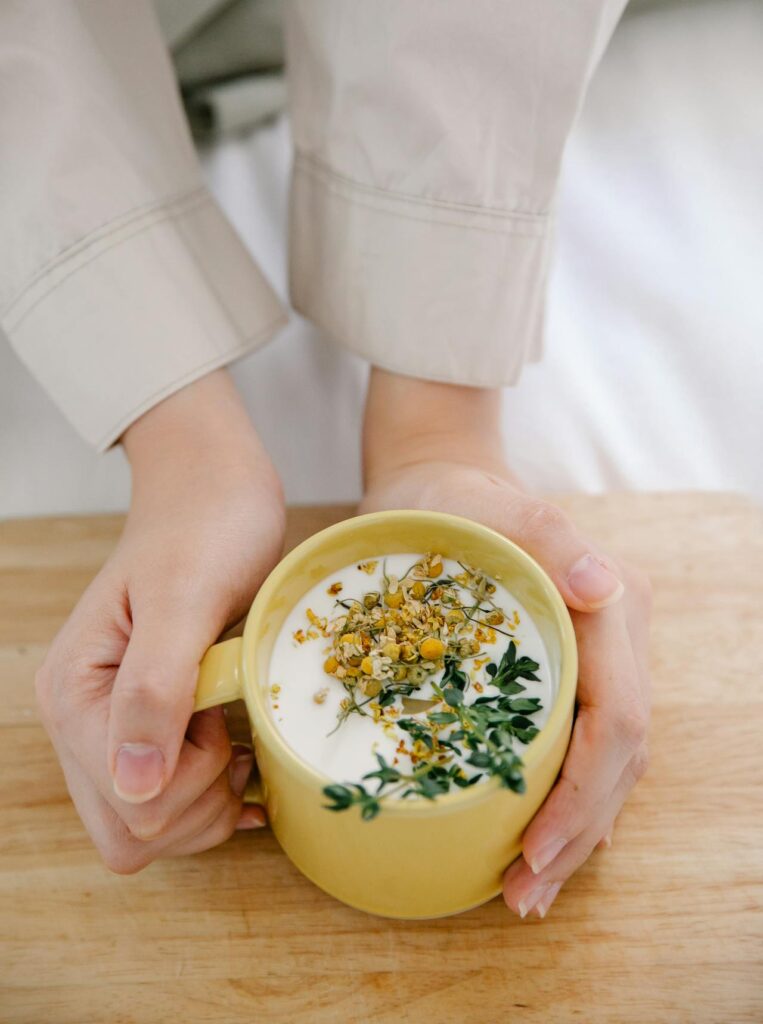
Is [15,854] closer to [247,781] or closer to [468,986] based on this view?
[247,781]

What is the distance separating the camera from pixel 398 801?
1.48 ft

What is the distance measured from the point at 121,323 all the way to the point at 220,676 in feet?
0.99

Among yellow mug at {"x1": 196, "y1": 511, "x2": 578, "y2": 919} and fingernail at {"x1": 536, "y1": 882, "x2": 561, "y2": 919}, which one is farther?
fingernail at {"x1": 536, "y1": 882, "x2": 561, "y2": 919}

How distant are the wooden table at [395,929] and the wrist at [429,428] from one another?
26 cm

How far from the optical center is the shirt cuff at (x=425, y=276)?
689 mm

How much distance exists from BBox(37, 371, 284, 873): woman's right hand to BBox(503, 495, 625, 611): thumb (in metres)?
0.18

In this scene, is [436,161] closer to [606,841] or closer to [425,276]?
[425,276]

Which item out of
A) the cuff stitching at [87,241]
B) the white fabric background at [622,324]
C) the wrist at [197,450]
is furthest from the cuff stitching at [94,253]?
the white fabric background at [622,324]

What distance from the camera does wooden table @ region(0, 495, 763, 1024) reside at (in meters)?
0.56

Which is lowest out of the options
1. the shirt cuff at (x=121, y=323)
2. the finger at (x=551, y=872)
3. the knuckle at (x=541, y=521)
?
the finger at (x=551, y=872)

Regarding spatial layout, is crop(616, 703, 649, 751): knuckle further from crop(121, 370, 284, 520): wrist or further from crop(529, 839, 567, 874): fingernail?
crop(121, 370, 284, 520): wrist

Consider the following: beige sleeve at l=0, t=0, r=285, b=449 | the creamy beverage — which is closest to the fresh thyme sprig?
the creamy beverage

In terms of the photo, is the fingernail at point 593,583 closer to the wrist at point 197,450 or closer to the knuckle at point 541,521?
the knuckle at point 541,521

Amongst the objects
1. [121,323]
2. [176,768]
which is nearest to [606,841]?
[176,768]
